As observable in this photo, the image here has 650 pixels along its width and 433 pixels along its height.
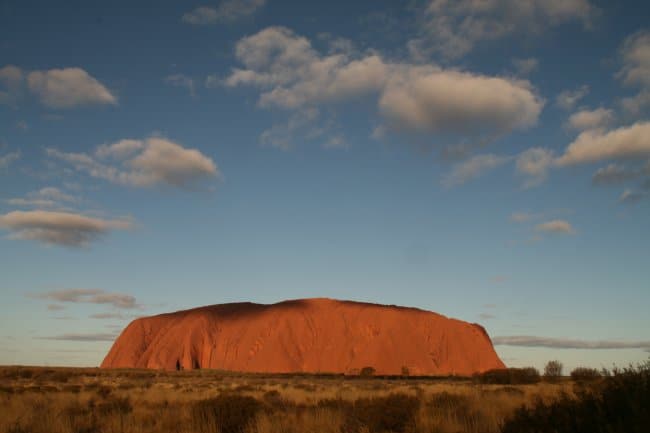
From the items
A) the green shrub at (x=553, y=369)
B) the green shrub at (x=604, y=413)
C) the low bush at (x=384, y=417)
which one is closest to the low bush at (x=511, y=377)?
the green shrub at (x=553, y=369)

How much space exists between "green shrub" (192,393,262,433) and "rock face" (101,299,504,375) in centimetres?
7430

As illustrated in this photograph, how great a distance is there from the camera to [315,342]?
89.8 m

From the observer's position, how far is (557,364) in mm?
47281

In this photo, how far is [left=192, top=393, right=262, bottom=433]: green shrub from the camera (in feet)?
29.7

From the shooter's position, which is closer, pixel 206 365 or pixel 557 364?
pixel 557 364

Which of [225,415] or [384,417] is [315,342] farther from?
[384,417]

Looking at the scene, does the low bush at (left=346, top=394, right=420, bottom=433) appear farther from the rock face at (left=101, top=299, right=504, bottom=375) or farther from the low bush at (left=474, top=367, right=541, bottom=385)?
the rock face at (left=101, top=299, right=504, bottom=375)

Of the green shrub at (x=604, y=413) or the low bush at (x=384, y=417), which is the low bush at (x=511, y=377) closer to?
the low bush at (x=384, y=417)

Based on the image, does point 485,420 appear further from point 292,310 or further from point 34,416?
point 292,310

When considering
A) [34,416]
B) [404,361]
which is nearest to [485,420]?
[34,416]

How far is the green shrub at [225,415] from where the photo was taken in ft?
29.7

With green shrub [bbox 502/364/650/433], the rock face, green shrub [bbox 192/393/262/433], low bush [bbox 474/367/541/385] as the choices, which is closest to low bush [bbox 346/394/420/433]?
green shrub [bbox 192/393/262/433]

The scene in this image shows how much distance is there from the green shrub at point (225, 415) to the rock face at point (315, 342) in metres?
74.3

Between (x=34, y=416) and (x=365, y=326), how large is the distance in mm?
82846
